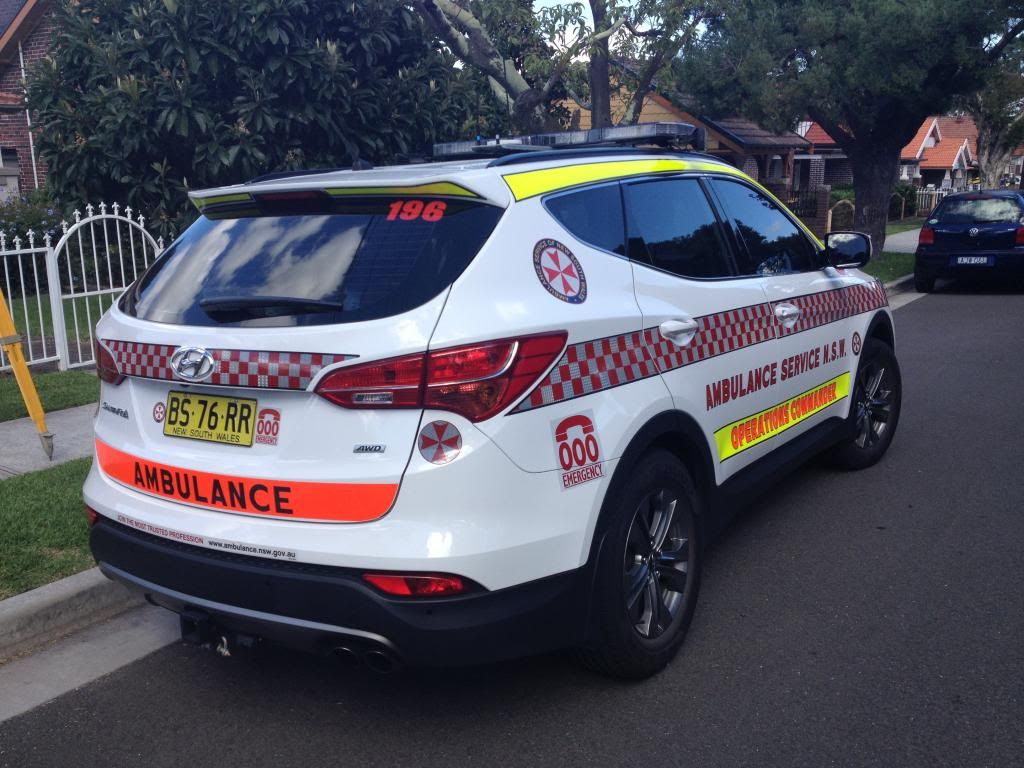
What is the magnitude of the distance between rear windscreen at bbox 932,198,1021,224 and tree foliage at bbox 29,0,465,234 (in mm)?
8089

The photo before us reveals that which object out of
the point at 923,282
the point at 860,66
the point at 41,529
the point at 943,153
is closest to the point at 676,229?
the point at 41,529

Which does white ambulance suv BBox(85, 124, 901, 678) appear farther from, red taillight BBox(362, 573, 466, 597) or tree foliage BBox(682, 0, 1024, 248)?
tree foliage BBox(682, 0, 1024, 248)

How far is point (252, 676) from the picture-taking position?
3.67 m

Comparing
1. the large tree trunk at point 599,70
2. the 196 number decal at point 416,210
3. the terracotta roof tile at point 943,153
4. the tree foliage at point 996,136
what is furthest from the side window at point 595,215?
the terracotta roof tile at point 943,153

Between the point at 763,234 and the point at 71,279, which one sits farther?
the point at 71,279

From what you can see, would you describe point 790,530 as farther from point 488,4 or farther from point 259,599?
point 488,4

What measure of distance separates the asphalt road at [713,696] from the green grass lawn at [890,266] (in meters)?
12.5

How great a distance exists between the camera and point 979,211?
15.3 m

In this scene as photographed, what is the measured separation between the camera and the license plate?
3.00m

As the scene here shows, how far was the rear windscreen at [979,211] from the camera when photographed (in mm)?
15109

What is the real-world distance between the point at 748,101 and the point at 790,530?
15573 mm

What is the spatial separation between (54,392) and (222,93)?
4.40 m

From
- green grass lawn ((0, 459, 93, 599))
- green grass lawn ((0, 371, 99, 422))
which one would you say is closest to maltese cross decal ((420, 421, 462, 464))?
green grass lawn ((0, 459, 93, 599))

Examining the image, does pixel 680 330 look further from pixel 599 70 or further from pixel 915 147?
pixel 915 147
